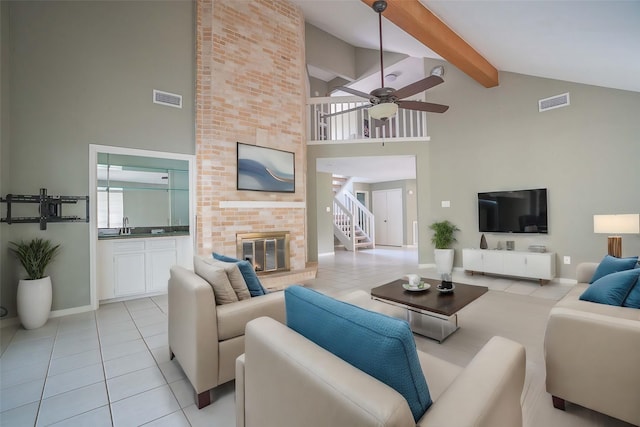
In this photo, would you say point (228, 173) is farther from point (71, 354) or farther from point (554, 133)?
point (554, 133)

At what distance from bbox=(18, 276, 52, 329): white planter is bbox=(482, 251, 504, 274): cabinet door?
614 cm

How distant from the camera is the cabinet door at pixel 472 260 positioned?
4875mm

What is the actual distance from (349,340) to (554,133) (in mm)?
5296

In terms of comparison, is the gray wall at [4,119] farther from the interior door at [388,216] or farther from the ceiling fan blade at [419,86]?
the interior door at [388,216]

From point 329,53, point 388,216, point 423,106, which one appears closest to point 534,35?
point 423,106

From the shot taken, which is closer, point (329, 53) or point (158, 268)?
point (158, 268)

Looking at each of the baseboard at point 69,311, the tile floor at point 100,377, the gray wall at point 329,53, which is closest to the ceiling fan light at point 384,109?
the tile floor at point 100,377

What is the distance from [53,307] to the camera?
322 cm

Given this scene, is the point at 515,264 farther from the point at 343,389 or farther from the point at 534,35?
the point at 343,389

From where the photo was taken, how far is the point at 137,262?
153 inches

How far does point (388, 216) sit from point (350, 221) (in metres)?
1.89

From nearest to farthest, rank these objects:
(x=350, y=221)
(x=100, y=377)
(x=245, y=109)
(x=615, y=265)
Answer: (x=100, y=377) → (x=615, y=265) → (x=245, y=109) → (x=350, y=221)

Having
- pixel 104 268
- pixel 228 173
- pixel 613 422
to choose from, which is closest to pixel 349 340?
pixel 613 422

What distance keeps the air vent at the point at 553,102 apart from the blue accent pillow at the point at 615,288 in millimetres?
3478
